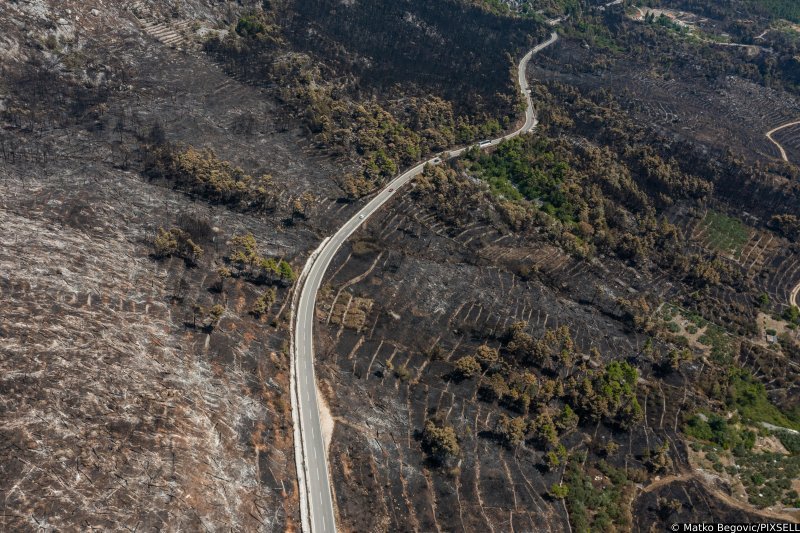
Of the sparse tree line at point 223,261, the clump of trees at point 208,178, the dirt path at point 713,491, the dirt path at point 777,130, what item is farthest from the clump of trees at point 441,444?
the dirt path at point 777,130

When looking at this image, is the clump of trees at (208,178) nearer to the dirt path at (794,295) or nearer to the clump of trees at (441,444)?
the clump of trees at (441,444)

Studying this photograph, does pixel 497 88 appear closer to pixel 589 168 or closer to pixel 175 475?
pixel 589 168

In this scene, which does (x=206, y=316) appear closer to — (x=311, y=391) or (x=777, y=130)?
(x=311, y=391)

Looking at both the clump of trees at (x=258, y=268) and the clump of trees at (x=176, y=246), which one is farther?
the clump of trees at (x=258, y=268)

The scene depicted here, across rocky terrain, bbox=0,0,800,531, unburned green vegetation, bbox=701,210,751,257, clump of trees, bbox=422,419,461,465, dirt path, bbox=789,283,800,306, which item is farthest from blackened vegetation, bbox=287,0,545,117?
clump of trees, bbox=422,419,461,465

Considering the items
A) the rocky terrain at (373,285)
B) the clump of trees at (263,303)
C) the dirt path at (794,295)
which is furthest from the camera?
the dirt path at (794,295)

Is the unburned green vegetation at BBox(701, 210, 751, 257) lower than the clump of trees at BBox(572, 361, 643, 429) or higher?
higher

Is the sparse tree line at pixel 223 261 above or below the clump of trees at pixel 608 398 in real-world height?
below

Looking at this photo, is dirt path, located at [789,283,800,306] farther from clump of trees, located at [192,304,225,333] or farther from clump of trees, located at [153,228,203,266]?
clump of trees, located at [153,228,203,266]

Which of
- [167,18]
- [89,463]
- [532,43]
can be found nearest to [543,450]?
[89,463]
